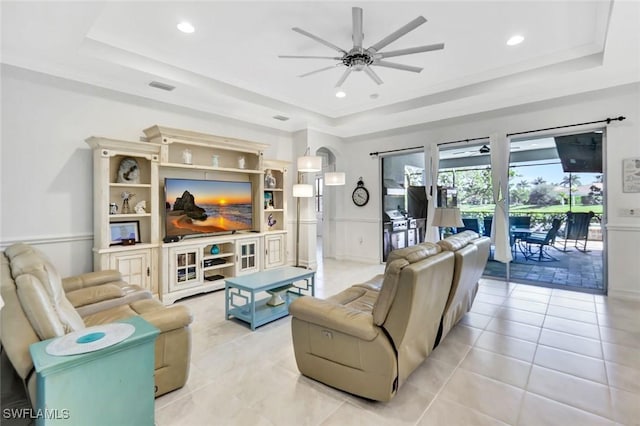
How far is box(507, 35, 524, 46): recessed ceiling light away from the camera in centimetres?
313

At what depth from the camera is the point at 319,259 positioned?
6984mm

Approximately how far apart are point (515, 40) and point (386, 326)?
3.27 m

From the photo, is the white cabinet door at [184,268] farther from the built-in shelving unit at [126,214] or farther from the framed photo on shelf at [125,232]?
the framed photo on shelf at [125,232]

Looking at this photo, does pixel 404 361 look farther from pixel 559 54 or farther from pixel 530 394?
pixel 559 54

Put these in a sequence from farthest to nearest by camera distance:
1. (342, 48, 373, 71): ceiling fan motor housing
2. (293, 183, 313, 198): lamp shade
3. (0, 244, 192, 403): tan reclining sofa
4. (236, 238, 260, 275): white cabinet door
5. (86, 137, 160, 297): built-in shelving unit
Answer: (293, 183, 313, 198): lamp shade → (236, 238, 260, 275): white cabinet door → (86, 137, 160, 297): built-in shelving unit → (342, 48, 373, 71): ceiling fan motor housing → (0, 244, 192, 403): tan reclining sofa

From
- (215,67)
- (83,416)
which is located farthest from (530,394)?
(215,67)

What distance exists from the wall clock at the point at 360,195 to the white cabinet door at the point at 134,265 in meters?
4.19

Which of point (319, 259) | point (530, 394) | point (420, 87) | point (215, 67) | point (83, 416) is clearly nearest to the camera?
point (83, 416)

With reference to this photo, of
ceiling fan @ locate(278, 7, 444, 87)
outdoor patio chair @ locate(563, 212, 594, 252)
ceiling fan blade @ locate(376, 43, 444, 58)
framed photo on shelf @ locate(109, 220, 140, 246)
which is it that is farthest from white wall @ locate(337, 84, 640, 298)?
framed photo on shelf @ locate(109, 220, 140, 246)

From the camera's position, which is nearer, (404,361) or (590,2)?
(404,361)

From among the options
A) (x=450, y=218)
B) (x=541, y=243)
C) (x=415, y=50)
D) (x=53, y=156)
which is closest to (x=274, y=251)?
(x=450, y=218)

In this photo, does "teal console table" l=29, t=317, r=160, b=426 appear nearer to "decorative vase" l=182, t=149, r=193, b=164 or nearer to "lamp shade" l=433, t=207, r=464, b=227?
"decorative vase" l=182, t=149, r=193, b=164

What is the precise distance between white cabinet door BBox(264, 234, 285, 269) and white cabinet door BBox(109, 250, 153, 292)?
1.84 m

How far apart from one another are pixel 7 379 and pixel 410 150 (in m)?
5.89
